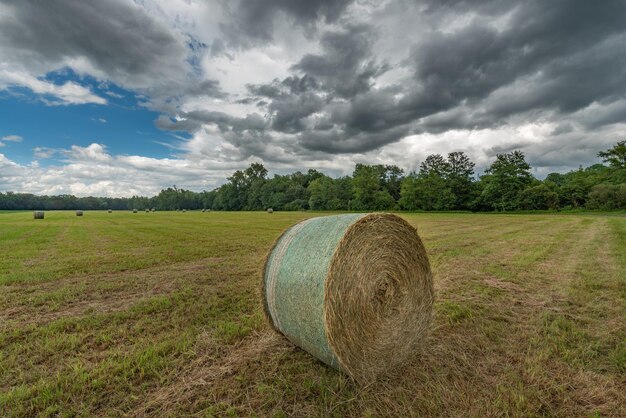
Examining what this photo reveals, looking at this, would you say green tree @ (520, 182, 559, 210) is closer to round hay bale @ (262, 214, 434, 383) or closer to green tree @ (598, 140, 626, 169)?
green tree @ (598, 140, 626, 169)

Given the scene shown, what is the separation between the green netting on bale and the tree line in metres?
65.2

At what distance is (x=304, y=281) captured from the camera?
152 inches

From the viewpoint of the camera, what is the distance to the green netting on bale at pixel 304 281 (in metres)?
3.66

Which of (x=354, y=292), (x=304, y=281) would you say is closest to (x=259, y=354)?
(x=304, y=281)

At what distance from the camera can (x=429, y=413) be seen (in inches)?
119

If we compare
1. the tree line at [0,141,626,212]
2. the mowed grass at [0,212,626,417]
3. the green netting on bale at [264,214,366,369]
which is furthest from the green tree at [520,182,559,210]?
the green netting on bale at [264,214,366,369]

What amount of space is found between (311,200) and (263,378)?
88.5m

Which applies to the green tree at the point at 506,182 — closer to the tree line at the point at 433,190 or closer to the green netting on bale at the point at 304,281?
the tree line at the point at 433,190

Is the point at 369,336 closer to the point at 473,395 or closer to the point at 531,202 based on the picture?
the point at 473,395

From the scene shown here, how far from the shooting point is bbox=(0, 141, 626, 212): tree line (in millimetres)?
60812

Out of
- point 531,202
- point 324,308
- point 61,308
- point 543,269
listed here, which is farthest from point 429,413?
point 531,202

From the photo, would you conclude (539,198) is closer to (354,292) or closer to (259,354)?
(354,292)

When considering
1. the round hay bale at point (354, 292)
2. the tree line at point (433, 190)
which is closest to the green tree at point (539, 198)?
the tree line at point (433, 190)

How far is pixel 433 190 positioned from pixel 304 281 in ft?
246
